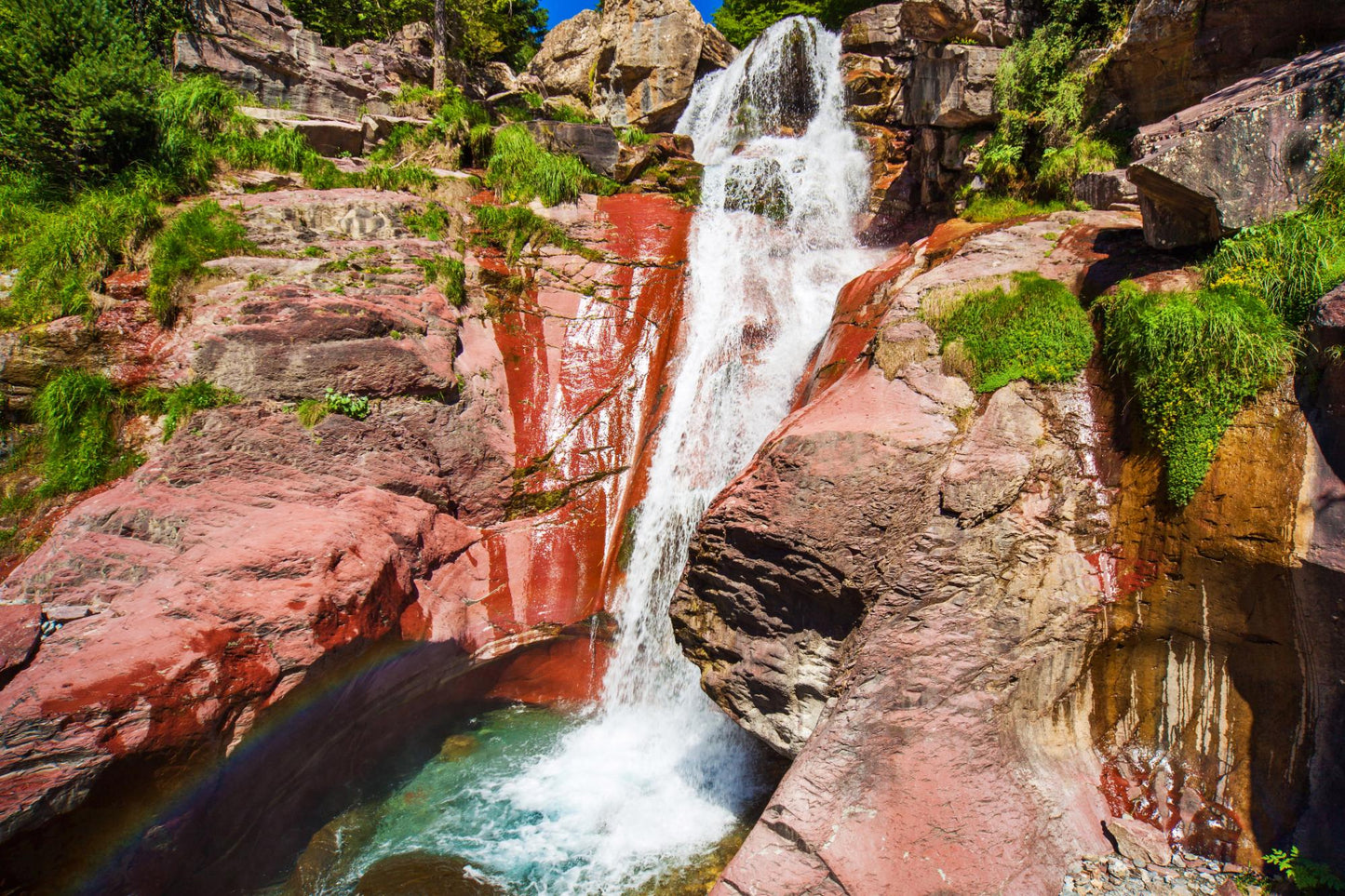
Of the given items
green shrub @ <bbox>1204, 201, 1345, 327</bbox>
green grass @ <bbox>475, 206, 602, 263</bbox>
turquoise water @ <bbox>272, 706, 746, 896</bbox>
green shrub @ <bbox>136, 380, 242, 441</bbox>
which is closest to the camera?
green shrub @ <bbox>1204, 201, 1345, 327</bbox>

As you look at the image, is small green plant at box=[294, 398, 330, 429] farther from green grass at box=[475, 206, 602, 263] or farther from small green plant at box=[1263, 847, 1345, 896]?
small green plant at box=[1263, 847, 1345, 896]

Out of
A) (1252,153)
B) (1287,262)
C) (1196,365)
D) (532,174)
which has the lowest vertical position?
(1196,365)

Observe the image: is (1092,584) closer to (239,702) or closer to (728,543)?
(728,543)

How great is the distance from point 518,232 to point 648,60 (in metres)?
12.5

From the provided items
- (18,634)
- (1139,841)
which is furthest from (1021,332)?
(18,634)

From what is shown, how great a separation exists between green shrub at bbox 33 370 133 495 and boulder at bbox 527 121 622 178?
9.00 meters

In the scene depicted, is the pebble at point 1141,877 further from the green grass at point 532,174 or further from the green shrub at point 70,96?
A: the green shrub at point 70,96

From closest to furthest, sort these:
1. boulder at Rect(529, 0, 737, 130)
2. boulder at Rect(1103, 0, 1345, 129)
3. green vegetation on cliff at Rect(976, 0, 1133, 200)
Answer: boulder at Rect(1103, 0, 1345, 129) < green vegetation on cliff at Rect(976, 0, 1133, 200) < boulder at Rect(529, 0, 737, 130)

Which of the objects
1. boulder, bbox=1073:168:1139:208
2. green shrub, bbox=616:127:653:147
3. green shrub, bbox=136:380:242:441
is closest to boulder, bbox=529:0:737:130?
green shrub, bbox=616:127:653:147

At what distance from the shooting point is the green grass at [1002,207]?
916cm

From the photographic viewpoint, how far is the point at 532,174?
1183cm

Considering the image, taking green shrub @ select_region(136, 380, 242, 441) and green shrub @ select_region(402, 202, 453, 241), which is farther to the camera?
green shrub @ select_region(402, 202, 453, 241)

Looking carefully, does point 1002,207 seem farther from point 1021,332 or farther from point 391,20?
point 391,20

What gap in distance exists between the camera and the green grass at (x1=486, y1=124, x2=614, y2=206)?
38.3ft
